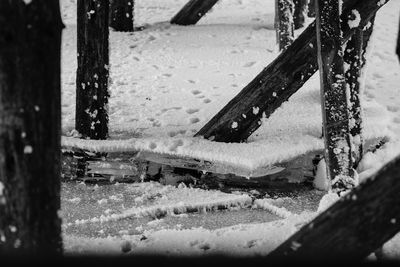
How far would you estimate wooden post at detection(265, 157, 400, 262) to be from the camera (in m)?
2.32

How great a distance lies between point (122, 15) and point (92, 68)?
3990mm

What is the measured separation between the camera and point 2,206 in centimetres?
249

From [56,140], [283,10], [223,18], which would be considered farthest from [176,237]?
[223,18]

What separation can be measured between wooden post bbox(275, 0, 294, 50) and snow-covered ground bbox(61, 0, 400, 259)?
0.95 ft

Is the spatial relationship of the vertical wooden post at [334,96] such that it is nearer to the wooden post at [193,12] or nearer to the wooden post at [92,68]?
the wooden post at [92,68]

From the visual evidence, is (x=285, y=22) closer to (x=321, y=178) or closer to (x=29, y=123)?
(x=321, y=178)

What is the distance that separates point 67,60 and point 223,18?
2943 mm

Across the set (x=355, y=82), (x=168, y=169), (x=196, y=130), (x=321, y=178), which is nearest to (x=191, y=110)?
(x=196, y=130)

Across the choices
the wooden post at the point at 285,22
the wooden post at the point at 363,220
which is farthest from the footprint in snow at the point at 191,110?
the wooden post at the point at 363,220

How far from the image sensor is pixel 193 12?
975 cm

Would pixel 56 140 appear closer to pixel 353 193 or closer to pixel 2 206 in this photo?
pixel 2 206

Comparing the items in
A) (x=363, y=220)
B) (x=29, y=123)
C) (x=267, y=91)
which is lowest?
(x=267, y=91)

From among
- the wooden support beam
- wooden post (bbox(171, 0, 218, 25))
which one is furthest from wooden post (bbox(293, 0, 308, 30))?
the wooden support beam

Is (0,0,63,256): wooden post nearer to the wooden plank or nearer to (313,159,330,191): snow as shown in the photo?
the wooden plank
